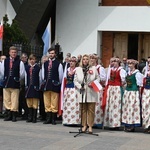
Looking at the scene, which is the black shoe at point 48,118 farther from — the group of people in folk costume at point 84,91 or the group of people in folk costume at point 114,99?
the group of people in folk costume at point 114,99

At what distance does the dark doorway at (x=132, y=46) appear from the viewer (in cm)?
2315

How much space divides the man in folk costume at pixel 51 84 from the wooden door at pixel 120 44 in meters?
10.4

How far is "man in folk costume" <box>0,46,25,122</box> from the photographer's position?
1341cm

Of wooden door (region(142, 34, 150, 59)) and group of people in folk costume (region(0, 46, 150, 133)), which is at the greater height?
wooden door (region(142, 34, 150, 59))

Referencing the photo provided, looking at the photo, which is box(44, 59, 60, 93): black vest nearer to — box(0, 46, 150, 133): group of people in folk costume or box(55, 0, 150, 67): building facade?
box(0, 46, 150, 133): group of people in folk costume

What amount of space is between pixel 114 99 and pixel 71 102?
1.24 m

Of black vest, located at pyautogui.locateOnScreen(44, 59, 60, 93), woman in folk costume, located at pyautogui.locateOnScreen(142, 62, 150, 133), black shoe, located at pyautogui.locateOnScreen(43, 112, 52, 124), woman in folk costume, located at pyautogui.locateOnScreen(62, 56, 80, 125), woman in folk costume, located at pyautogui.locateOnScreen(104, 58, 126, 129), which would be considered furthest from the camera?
black shoe, located at pyautogui.locateOnScreen(43, 112, 52, 124)

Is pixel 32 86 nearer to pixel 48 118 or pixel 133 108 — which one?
pixel 48 118

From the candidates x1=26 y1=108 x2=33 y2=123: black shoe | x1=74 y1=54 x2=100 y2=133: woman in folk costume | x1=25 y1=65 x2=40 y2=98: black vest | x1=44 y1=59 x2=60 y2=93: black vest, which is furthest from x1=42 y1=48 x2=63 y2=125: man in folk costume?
x1=74 y1=54 x2=100 y2=133: woman in folk costume

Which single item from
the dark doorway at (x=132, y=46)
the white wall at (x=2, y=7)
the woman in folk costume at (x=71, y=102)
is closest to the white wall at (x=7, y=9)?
the white wall at (x=2, y=7)

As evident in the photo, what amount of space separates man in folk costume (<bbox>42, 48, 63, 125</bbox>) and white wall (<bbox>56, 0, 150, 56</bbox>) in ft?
32.2

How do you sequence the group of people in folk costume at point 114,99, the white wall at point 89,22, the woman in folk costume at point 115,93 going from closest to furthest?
the group of people in folk costume at point 114,99 < the woman in folk costume at point 115,93 < the white wall at point 89,22

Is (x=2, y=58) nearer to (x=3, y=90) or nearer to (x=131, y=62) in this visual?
(x=3, y=90)

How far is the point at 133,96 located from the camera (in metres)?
12.1
